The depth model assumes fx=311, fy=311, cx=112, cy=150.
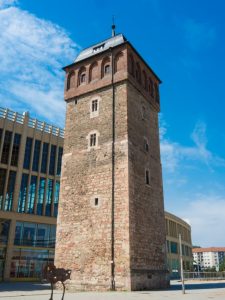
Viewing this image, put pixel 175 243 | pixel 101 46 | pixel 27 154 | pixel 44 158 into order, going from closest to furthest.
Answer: pixel 101 46, pixel 27 154, pixel 44 158, pixel 175 243

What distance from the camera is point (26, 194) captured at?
32.4 metres

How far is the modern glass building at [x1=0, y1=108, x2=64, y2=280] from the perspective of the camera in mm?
30291

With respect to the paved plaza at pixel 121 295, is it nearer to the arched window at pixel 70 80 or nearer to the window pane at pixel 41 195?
the arched window at pixel 70 80

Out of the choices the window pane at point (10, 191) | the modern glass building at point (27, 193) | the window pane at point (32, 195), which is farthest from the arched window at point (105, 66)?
the window pane at point (32, 195)

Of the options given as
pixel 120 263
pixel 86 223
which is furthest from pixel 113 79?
pixel 120 263

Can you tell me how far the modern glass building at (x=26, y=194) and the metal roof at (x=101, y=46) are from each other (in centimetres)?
1133

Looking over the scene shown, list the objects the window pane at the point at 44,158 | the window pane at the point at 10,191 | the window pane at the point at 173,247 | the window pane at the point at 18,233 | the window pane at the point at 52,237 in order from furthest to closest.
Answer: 1. the window pane at the point at 173,247
2. the window pane at the point at 44,158
3. the window pane at the point at 52,237
4. the window pane at the point at 10,191
5. the window pane at the point at 18,233

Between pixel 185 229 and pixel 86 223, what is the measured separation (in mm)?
54055

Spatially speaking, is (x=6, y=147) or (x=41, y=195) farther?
(x=41, y=195)

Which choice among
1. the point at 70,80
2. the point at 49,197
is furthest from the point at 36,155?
the point at 70,80

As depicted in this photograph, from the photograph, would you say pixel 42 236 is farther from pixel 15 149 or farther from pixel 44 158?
pixel 15 149

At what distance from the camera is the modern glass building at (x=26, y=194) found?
3029 cm

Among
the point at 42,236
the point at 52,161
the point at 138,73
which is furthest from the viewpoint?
the point at 52,161

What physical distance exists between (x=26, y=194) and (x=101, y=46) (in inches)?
660
